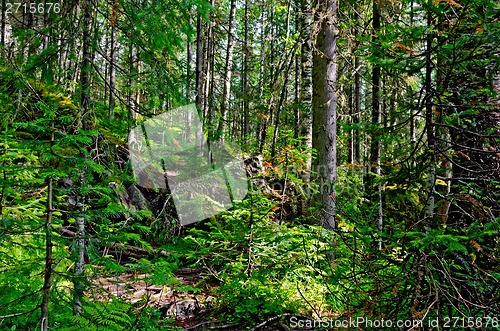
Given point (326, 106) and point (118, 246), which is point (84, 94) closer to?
point (118, 246)

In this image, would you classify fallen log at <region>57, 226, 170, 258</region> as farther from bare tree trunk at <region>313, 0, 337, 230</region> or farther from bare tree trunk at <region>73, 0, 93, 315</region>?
bare tree trunk at <region>313, 0, 337, 230</region>

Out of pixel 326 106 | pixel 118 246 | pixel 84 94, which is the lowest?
pixel 118 246

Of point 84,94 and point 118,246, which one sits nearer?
point 84,94

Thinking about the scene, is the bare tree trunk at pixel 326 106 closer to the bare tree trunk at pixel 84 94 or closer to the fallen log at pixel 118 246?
the fallen log at pixel 118 246

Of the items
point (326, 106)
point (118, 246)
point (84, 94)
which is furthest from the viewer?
point (326, 106)

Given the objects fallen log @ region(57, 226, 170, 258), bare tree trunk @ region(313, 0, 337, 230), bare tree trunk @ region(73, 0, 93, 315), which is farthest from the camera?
bare tree trunk @ region(313, 0, 337, 230)

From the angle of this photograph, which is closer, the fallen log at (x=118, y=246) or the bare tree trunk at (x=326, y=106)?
the fallen log at (x=118, y=246)

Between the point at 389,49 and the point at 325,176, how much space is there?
3.09m

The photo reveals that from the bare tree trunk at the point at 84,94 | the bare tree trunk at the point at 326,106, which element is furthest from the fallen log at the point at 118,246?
the bare tree trunk at the point at 326,106

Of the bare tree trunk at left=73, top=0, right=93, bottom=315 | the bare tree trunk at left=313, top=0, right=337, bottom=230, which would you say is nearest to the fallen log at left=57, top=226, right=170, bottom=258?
the bare tree trunk at left=73, top=0, right=93, bottom=315

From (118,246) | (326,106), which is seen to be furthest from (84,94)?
(326,106)

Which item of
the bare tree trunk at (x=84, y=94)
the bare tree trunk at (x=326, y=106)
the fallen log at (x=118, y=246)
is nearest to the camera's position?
the fallen log at (x=118, y=246)

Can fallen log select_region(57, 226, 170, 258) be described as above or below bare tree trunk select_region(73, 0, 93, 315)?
below

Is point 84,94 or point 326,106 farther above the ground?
point 326,106
